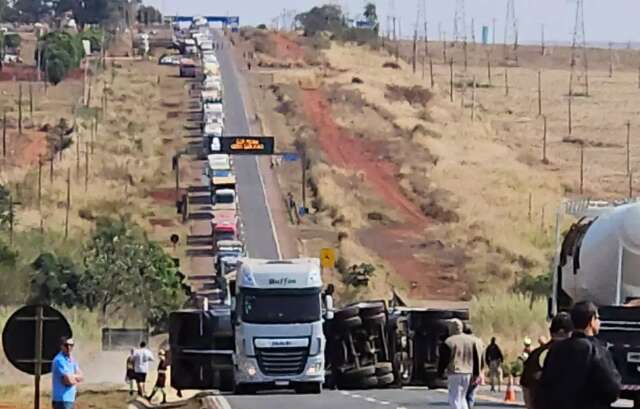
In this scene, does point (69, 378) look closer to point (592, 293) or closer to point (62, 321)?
point (62, 321)

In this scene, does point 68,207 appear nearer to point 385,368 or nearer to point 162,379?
point 162,379

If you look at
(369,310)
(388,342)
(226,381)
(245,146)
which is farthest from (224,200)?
(369,310)

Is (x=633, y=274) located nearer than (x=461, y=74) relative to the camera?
Yes

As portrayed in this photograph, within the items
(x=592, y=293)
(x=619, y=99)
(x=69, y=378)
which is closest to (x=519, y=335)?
(x=592, y=293)

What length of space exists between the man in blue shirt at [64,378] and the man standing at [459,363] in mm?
4440

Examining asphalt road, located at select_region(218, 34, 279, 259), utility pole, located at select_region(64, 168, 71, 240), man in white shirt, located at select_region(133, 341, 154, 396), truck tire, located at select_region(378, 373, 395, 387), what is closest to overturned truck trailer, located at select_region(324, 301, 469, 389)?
truck tire, located at select_region(378, 373, 395, 387)

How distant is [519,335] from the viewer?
178 feet

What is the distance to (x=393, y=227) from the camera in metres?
91.6

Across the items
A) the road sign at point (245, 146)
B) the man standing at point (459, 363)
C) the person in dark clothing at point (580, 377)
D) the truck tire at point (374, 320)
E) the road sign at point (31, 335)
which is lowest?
the road sign at point (245, 146)

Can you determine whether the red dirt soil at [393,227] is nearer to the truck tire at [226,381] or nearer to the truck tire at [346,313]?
the truck tire at [226,381]

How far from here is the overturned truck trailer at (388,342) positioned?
3206 centimetres

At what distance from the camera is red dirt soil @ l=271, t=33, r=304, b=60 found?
179 m

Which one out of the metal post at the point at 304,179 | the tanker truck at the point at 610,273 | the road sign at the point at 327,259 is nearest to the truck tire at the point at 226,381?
the tanker truck at the point at 610,273

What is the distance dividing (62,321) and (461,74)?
181 m
